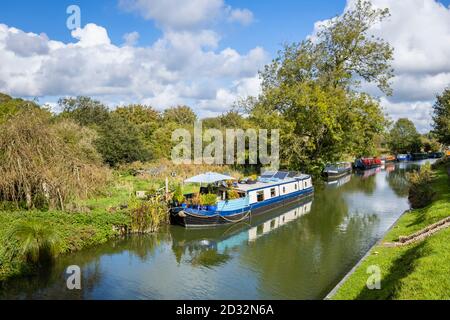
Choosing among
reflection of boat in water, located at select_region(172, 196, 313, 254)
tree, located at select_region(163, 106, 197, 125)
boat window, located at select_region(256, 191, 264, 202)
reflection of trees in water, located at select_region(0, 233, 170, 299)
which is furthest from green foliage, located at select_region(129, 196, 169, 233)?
tree, located at select_region(163, 106, 197, 125)

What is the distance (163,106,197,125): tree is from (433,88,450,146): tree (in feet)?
120

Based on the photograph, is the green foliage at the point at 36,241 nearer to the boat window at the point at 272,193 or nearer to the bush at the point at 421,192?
the boat window at the point at 272,193

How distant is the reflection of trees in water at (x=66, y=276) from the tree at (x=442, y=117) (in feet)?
137

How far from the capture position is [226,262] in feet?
54.0

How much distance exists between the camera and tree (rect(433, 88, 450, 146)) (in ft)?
161

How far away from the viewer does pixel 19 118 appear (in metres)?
18.4

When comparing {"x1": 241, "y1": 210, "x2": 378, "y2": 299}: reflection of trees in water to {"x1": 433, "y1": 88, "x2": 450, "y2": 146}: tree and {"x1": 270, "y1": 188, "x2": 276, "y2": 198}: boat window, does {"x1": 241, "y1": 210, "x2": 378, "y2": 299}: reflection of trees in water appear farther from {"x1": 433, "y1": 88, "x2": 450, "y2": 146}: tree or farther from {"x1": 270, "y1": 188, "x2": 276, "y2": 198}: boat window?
{"x1": 433, "y1": 88, "x2": 450, "y2": 146}: tree

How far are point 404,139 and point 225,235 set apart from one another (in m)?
85.8

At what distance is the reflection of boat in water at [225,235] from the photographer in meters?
18.9

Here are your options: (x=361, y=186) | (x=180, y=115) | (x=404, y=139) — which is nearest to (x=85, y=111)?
(x=180, y=115)

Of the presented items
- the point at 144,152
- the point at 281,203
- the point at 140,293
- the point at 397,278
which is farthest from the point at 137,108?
the point at 397,278

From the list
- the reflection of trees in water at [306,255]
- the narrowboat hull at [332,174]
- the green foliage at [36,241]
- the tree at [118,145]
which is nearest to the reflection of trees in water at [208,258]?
the reflection of trees in water at [306,255]
